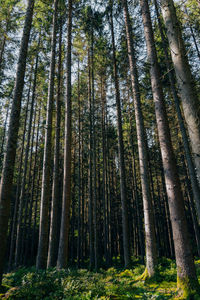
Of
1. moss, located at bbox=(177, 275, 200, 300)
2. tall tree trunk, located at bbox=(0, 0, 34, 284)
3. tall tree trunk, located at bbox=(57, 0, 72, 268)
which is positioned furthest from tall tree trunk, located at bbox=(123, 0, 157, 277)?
tall tree trunk, located at bbox=(0, 0, 34, 284)

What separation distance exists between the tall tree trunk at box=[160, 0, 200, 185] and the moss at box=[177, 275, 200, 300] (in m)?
2.39

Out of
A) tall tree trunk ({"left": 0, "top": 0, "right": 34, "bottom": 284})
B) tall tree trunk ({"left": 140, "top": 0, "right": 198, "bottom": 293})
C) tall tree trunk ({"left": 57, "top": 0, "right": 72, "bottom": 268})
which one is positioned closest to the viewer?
tall tree trunk ({"left": 140, "top": 0, "right": 198, "bottom": 293})

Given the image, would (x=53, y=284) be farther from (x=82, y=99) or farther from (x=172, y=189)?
(x=82, y=99)

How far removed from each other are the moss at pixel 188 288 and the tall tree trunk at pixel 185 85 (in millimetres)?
2390

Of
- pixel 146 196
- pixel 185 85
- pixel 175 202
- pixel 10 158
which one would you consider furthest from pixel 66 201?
pixel 185 85

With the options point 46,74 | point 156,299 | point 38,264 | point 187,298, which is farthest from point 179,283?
point 46,74

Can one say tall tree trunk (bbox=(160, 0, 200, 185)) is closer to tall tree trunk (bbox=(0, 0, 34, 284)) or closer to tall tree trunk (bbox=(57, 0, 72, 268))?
tall tree trunk (bbox=(0, 0, 34, 284))

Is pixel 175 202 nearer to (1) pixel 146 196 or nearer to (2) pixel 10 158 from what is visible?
(1) pixel 146 196

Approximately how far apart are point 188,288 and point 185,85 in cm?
450

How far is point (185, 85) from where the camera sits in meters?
4.32

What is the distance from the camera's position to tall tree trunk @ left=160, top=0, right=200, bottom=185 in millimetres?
3959

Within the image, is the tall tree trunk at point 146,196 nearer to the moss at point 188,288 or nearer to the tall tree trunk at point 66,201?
the moss at point 188,288

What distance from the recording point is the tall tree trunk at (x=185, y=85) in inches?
156

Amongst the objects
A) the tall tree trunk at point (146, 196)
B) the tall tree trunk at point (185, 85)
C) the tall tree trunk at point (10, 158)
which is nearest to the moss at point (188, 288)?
the tall tree trunk at point (185, 85)
